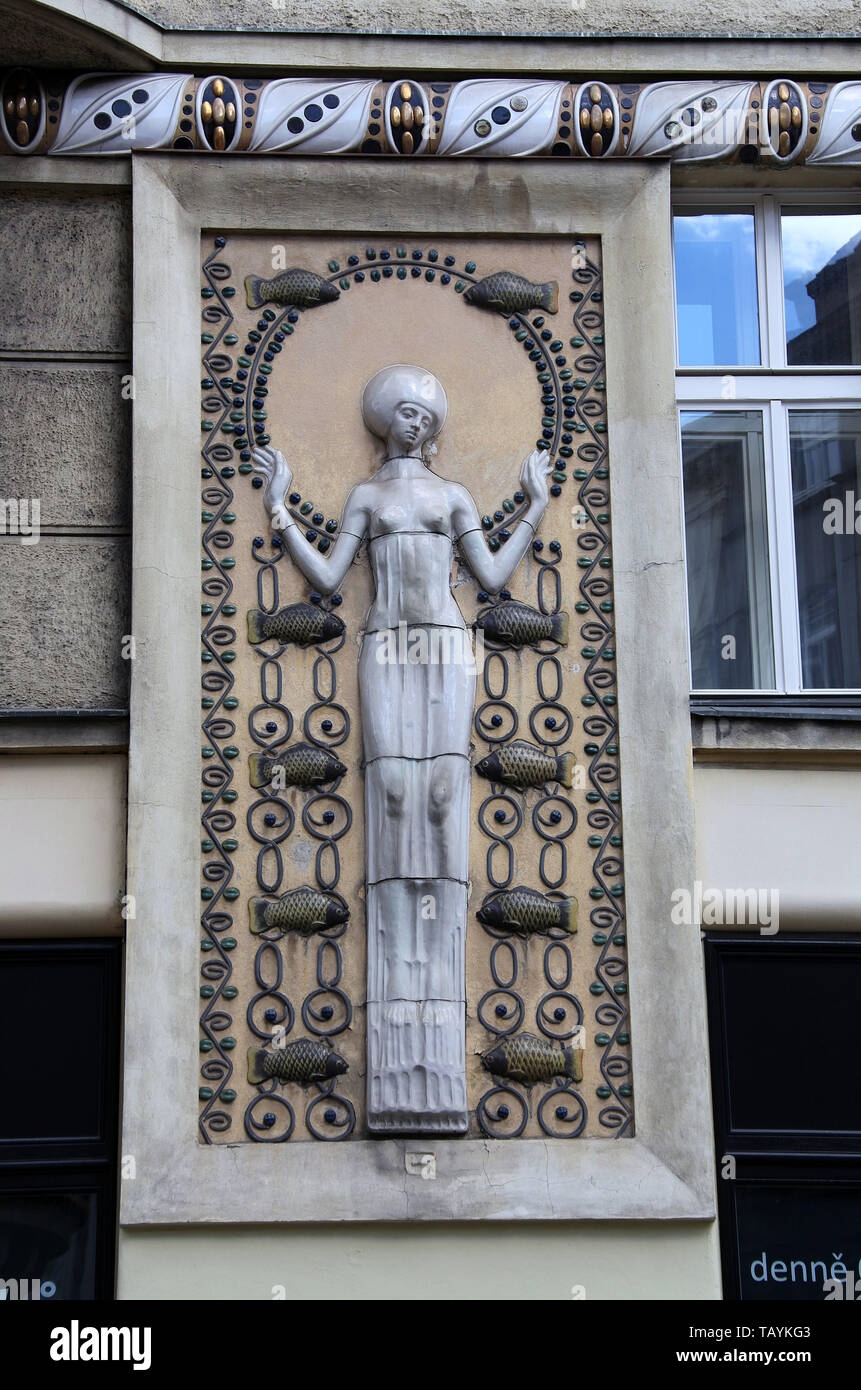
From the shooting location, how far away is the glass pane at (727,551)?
7457 millimetres

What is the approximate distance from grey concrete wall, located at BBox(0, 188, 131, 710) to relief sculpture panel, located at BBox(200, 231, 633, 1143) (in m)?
0.34

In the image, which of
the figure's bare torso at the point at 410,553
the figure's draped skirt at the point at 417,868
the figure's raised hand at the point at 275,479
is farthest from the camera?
the figure's raised hand at the point at 275,479

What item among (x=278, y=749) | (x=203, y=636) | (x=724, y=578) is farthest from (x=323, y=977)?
(x=724, y=578)

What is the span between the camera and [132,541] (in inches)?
282

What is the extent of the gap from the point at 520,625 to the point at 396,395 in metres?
0.95

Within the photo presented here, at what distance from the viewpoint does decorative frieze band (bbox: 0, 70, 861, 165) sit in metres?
7.45

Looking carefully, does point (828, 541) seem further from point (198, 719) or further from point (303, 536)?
point (198, 719)

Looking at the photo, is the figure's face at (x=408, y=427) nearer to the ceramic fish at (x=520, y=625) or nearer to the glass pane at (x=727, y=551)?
the ceramic fish at (x=520, y=625)

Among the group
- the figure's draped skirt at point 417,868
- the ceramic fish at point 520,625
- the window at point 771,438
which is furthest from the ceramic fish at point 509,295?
the figure's draped skirt at point 417,868

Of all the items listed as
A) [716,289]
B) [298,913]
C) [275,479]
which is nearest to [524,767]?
[298,913]

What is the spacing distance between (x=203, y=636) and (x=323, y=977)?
4.20 ft

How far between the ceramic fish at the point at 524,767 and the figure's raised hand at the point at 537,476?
0.91 metres

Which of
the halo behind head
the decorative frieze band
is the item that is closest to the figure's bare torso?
the halo behind head

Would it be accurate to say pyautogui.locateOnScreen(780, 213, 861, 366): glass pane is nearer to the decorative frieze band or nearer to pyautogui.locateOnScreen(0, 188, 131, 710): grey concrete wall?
the decorative frieze band
